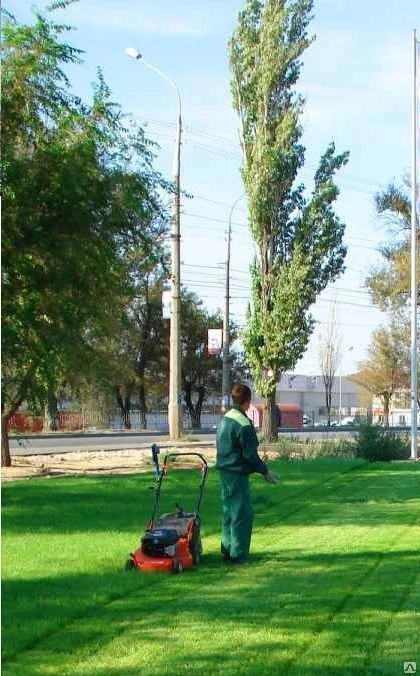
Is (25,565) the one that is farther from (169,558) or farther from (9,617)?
(9,617)

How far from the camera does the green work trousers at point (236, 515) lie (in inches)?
435

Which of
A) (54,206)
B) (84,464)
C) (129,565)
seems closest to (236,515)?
(129,565)

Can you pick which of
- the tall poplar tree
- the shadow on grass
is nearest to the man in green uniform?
the shadow on grass

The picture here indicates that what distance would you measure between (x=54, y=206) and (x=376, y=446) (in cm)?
1509

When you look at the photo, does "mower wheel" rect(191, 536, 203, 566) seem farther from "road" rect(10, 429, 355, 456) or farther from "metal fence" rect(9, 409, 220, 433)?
"metal fence" rect(9, 409, 220, 433)

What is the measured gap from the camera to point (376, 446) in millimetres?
29203

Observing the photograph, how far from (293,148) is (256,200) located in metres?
1.93

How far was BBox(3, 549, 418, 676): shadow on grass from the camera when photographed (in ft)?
23.8

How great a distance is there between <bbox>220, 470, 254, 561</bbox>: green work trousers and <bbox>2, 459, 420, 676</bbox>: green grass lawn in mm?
230

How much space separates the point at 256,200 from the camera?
109 feet

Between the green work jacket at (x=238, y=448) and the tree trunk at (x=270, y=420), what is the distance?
23.3m

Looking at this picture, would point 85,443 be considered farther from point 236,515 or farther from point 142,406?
point 236,515

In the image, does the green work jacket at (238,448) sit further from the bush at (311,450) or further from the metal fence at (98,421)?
the metal fence at (98,421)

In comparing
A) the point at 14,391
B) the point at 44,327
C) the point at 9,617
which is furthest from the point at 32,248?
the point at 9,617
